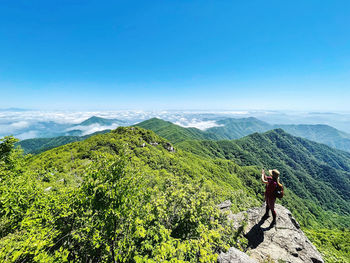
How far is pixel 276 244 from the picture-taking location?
423 inches

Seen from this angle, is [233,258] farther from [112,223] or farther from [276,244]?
[112,223]

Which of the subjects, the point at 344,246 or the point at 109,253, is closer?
the point at 109,253

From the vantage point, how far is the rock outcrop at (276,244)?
9.75 m

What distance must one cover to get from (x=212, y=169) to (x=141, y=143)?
73.7 m

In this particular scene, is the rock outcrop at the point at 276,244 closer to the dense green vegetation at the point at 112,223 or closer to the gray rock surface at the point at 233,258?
the gray rock surface at the point at 233,258

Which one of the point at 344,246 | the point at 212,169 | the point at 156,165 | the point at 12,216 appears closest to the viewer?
the point at 12,216

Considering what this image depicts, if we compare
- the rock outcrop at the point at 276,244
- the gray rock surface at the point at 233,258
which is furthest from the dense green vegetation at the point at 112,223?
the rock outcrop at the point at 276,244

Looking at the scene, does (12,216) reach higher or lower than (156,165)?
higher

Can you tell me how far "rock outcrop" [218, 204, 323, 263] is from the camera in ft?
32.0

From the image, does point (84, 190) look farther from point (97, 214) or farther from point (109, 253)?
point (109, 253)

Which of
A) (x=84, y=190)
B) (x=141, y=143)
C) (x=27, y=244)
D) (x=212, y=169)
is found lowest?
(x=212, y=169)

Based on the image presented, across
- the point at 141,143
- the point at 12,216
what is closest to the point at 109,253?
the point at 12,216

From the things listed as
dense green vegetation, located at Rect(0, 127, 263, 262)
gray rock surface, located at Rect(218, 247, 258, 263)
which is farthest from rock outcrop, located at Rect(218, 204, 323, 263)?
dense green vegetation, located at Rect(0, 127, 263, 262)

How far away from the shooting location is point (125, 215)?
825 centimetres
